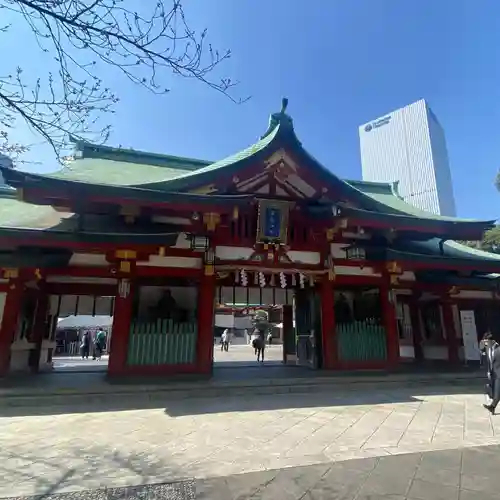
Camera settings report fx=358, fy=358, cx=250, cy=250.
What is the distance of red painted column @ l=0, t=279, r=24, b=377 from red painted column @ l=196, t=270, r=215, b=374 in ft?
14.8

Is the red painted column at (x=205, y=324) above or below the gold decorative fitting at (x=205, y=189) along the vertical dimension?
below

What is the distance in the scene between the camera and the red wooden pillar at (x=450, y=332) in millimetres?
12922

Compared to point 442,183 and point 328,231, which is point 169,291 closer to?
point 328,231

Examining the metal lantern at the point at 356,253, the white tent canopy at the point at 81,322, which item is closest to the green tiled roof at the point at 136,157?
the metal lantern at the point at 356,253

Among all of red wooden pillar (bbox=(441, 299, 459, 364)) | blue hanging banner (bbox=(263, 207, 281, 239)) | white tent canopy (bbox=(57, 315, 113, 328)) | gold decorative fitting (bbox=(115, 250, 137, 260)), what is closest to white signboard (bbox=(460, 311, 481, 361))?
red wooden pillar (bbox=(441, 299, 459, 364))

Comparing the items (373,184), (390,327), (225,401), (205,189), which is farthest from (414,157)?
(225,401)

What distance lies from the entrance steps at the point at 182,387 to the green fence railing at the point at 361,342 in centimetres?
61

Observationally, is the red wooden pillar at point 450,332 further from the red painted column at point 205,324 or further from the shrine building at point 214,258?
the red painted column at point 205,324

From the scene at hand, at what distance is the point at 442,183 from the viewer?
9344 cm

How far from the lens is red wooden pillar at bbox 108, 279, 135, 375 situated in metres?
8.83

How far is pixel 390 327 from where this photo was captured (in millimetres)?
11164

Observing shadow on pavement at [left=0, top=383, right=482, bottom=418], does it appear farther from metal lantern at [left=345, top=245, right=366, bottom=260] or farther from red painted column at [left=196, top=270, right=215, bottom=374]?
metal lantern at [left=345, top=245, right=366, bottom=260]

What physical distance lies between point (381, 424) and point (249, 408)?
Result: 2513mm

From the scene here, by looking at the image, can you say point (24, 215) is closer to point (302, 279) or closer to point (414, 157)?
point (302, 279)
